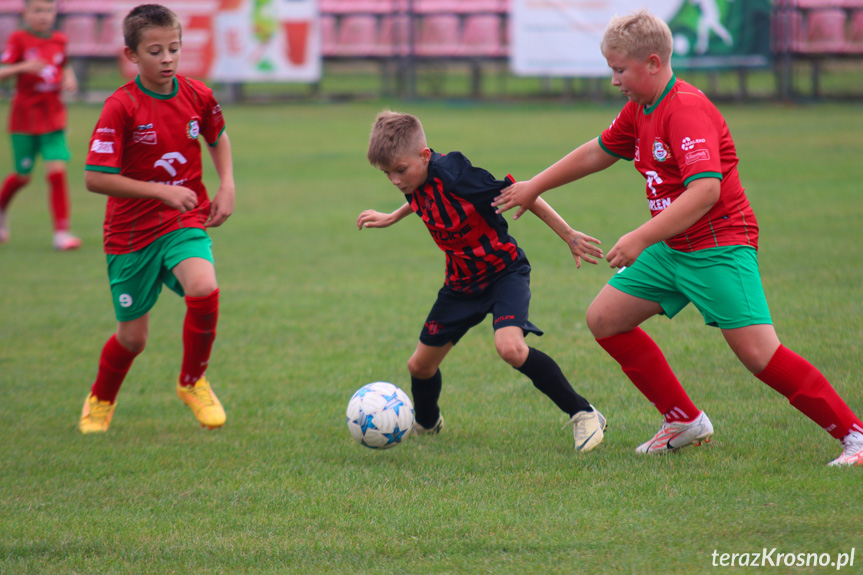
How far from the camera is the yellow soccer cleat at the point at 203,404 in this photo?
4125 mm

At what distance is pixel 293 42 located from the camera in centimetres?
1958

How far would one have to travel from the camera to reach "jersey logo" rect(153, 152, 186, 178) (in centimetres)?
402

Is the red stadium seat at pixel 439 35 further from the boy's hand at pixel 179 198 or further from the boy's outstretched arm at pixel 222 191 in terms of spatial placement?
the boy's hand at pixel 179 198

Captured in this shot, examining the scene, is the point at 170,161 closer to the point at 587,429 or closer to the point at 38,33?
the point at 587,429

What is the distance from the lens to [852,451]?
3164 millimetres

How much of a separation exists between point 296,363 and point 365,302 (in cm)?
138

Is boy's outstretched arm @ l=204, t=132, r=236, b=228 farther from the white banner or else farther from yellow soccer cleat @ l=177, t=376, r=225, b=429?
the white banner

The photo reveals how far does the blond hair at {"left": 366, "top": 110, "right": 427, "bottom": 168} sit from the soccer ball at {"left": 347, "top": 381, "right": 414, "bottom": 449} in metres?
0.97

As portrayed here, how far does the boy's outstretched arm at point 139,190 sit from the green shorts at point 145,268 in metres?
0.27

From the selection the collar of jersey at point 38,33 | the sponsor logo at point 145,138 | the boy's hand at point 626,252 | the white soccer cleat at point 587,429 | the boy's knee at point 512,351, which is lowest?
the white soccer cleat at point 587,429

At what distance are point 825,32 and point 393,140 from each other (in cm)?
1573

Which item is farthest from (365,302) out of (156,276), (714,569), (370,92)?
(370,92)

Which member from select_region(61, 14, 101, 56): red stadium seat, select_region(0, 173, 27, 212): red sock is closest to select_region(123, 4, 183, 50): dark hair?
select_region(0, 173, 27, 212): red sock

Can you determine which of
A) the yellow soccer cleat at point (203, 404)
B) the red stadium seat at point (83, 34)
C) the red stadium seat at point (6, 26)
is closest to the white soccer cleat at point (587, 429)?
the yellow soccer cleat at point (203, 404)
